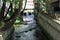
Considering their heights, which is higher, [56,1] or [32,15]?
[56,1]

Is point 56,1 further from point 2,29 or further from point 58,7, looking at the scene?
point 2,29

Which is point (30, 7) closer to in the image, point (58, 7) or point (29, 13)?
point (29, 13)

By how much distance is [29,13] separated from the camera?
2689 centimetres

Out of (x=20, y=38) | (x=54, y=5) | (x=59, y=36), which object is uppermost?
(x=54, y=5)

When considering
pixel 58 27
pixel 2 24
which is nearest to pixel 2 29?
pixel 2 24

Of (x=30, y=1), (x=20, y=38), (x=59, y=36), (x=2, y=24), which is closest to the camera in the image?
(x=59, y=36)

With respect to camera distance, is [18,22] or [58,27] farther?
[18,22]

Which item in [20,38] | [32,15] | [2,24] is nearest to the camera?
[2,24]

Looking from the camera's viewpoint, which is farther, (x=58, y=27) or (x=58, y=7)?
(x=58, y=7)

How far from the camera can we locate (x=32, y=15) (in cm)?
2686

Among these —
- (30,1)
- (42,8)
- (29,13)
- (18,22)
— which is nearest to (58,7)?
Answer: (42,8)

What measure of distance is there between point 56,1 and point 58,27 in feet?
30.2

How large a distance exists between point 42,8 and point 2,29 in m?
8.55

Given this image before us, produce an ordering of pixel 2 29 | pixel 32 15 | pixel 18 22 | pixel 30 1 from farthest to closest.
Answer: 1. pixel 30 1
2. pixel 32 15
3. pixel 18 22
4. pixel 2 29
